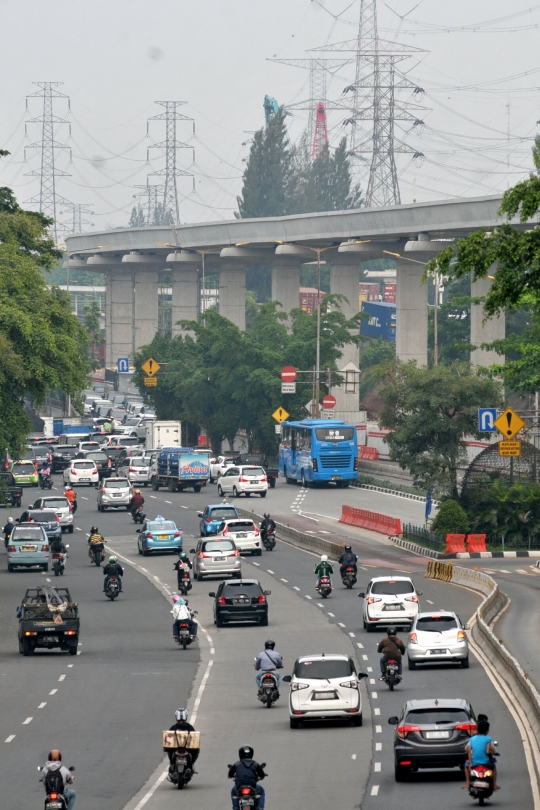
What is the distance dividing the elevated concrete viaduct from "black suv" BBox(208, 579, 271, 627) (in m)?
28.7

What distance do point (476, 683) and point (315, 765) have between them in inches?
310

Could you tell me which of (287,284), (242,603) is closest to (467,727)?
(242,603)

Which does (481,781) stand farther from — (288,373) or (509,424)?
(288,373)

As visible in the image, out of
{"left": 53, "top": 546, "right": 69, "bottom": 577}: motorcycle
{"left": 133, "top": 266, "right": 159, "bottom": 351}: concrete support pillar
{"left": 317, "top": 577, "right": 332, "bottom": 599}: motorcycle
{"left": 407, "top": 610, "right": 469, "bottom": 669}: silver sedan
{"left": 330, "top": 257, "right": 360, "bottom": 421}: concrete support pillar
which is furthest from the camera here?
{"left": 133, "top": 266, "right": 159, "bottom": 351}: concrete support pillar

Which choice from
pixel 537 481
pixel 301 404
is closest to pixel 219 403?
pixel 301 404

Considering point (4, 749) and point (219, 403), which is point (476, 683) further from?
point (219, 403)

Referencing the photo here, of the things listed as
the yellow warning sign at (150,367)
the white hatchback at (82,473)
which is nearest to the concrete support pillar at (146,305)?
the yellow warning sign at (150,367)

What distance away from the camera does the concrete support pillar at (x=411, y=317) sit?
315 feet

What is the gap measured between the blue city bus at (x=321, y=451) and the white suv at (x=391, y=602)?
1648 inches

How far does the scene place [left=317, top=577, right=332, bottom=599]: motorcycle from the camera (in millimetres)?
44875

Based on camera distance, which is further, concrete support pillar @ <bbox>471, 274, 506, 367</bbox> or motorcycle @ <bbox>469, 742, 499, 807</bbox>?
concrete support pillar @ <bbox>471, 274, 506, 367</bbox>

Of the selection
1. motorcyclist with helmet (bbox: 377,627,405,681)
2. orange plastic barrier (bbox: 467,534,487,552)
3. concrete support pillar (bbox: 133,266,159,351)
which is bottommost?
orange plastic barrier (bbox: 467,534,487,552)

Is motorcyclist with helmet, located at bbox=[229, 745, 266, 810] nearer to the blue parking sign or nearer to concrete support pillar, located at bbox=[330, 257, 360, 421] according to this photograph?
the blue parking sign

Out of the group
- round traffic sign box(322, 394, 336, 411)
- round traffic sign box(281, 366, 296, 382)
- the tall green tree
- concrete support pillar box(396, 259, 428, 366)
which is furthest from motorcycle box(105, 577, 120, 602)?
concrete support pillar box(396, 259, 428, 366)
